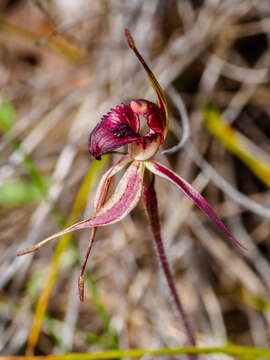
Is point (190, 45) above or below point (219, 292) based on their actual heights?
above

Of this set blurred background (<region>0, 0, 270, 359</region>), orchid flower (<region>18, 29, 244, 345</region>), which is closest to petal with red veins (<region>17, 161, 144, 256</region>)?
orchid flower (<region>18, 29, 244, 345</region>)

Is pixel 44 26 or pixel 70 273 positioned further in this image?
pixel 44 26

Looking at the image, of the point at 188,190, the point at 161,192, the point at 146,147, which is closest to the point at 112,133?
the point at 146,147

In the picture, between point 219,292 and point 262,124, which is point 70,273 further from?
point 262,124

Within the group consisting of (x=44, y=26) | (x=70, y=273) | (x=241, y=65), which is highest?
(x=44, y=26)

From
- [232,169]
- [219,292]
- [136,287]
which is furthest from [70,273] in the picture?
[232,169]

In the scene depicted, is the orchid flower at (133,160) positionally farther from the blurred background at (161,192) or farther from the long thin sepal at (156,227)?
the blurred background at (161,192)
